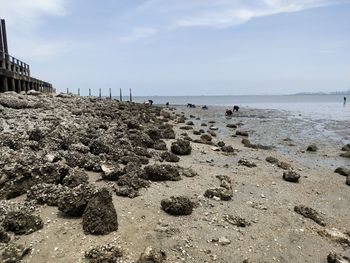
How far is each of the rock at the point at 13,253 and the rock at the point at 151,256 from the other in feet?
6.89

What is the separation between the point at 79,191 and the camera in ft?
26.8

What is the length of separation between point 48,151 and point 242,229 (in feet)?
21.8

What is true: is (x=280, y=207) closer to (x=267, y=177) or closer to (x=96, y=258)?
(x=267, y=177)

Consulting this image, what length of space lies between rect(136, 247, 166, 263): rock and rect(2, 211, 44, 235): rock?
2402 millimetres

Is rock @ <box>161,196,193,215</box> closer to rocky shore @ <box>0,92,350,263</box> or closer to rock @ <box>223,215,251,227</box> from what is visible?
rocky shore @ <box>0,92,350,263</box>

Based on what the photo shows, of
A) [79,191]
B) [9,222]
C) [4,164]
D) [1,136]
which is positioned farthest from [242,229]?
[1,136]

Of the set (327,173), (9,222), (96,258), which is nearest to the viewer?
(96,258)

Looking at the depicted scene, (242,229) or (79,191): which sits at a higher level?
(79,191)

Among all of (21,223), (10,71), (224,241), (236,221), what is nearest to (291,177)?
(236,221)

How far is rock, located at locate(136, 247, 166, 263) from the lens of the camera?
6.55m

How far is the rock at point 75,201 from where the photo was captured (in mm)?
7949

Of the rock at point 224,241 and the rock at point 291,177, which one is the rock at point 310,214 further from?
the rock at point 291,177

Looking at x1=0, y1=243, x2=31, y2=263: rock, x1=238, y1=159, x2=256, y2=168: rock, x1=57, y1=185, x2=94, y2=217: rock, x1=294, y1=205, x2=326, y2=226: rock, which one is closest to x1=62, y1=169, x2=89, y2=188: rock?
x1=57, y1=185, x2=94, y2=217: rock

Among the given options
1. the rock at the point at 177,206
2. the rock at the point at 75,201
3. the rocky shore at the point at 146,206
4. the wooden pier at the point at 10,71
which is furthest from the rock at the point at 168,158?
the wooden pier at the point at 10,71
